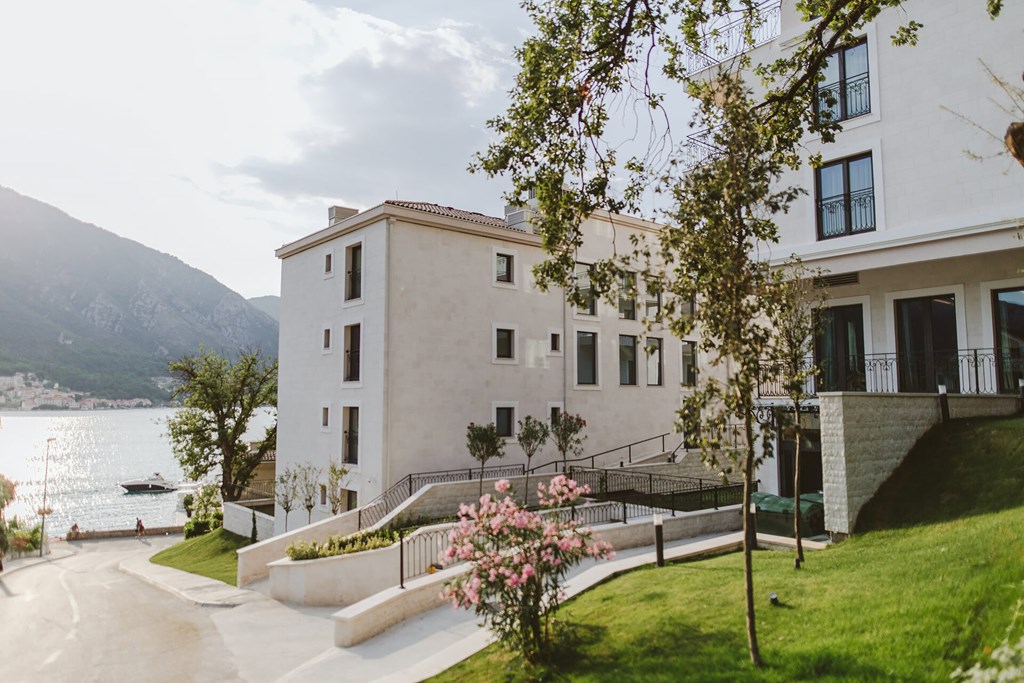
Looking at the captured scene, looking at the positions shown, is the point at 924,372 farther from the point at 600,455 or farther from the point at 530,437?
the point at 600,455

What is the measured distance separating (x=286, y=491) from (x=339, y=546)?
32.3 ft

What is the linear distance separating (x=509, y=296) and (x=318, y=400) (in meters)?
9.00

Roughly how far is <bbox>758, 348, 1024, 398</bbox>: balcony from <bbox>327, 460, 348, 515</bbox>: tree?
14997 mm

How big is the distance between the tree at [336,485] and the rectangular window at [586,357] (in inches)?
428

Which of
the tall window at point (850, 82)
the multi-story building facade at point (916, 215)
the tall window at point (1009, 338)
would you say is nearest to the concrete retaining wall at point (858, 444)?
the multi-story building facade at point (916, 215)

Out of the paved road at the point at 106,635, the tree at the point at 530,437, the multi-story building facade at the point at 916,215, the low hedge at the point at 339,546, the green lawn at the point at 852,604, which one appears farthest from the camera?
the tree at the point at 530,437

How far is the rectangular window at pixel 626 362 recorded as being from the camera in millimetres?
30797

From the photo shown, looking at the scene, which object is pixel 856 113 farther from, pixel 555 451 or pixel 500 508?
pixel 555 451

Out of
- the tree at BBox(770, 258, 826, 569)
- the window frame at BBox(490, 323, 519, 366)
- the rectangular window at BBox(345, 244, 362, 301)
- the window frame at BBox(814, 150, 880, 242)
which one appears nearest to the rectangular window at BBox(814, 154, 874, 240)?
the window frame at BBox(814, 150, 880, 242)

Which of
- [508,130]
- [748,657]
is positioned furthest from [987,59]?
[748,657]

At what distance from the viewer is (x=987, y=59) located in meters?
14.8

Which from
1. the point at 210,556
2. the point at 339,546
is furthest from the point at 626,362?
the point at 210,556

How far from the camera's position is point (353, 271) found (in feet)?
85.5

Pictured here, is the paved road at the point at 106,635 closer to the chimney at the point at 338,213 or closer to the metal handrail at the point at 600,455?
the metal handrail at the point at 600,455
